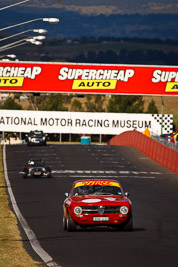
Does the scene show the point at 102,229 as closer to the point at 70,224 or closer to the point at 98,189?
the point at 98,189

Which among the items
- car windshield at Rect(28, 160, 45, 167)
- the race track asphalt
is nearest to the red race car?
the race track asphalt

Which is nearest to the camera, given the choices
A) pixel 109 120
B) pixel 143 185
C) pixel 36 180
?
pixel 143 185

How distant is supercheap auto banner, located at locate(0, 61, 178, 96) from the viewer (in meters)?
77.1

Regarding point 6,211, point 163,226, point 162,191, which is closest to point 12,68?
point 162,191

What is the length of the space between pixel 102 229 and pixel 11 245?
358 cm

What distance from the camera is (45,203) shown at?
1041 inches

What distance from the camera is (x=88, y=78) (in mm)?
77000

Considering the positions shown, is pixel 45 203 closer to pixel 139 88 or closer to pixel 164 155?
pixel 164 155

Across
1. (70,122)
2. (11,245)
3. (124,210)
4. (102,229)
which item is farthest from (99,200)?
(70,122)

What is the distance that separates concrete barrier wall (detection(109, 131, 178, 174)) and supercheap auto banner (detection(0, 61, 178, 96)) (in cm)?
947

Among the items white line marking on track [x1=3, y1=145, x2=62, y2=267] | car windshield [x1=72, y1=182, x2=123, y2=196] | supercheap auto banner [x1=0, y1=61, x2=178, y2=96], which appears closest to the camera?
white line marking on track [x1=3, y1=145, x2=62, y2=267]

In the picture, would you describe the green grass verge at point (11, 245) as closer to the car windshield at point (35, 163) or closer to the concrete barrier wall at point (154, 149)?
the car windshield at point (35, 163)

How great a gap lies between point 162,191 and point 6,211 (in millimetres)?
9744

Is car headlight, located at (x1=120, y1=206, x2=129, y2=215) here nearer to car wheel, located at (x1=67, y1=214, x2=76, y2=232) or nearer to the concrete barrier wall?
car wheel, located at (x1=67, y1=214, x2=76, y2=232)
